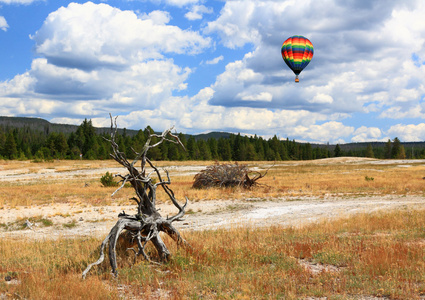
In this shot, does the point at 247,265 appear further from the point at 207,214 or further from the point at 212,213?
the point at 212,213

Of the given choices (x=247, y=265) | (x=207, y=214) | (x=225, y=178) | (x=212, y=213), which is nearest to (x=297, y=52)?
(x=225, y=178)

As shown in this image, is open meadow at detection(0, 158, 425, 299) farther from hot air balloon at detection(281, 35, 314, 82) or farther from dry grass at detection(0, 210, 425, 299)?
hot air balloon at detection(281, 35, 314, 82)

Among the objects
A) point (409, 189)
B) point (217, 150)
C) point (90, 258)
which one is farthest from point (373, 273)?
point (217, 150)

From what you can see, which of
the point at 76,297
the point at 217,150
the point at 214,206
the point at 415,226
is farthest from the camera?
the point at 217,150

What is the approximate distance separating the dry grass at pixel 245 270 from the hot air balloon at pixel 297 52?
27.3 metres

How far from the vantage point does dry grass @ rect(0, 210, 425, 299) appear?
21.2ft

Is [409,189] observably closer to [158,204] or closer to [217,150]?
[158,204]

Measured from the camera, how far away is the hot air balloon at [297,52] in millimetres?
35625

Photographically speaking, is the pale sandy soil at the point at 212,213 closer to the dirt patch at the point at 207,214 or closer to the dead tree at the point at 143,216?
the dirt patch at the point at 207,214

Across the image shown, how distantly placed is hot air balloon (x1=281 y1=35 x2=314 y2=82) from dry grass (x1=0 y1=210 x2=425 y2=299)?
2729 centimetres

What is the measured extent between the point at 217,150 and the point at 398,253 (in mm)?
116677

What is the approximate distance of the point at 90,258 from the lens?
877cm

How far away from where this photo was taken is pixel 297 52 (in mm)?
35656

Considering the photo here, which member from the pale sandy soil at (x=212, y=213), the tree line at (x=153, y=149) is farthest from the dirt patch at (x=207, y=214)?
the tree line at (x=153, y=149)
